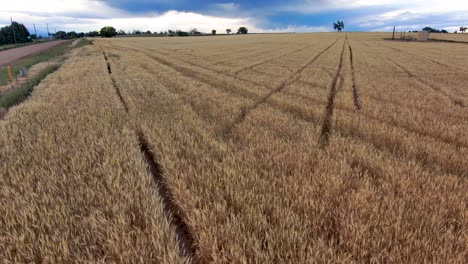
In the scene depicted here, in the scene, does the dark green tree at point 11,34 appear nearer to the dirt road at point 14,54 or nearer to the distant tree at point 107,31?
the distant tree at point 107,31

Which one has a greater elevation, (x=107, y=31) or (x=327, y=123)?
(x=107, y=31)

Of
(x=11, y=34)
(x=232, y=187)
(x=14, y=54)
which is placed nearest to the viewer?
(x=232, y=187)

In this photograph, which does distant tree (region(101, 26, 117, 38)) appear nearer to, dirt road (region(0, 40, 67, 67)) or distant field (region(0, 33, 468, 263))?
dirt road (region(0, 40, 67, 67))

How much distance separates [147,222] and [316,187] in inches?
72.1

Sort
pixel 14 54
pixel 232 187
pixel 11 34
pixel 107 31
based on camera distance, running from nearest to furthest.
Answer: pixel 232 187, pixel 14 54, pixel 11 34, pixel 107 31

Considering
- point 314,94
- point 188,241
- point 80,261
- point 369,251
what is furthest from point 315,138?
point 314,94

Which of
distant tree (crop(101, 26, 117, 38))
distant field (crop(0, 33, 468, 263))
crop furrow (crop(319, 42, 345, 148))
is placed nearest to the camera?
distant field (crop(0, 33, 468, 263))

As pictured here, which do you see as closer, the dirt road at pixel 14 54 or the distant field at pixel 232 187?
the distant field at pixel 232 187

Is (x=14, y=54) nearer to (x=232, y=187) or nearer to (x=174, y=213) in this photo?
(x=174, y=213)

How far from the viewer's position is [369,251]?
6.91 ft

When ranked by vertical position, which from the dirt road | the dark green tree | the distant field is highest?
the dark green tree

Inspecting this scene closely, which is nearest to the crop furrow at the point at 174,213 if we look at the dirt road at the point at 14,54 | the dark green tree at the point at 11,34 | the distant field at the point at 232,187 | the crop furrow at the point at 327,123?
the distant field at the point at 232,187

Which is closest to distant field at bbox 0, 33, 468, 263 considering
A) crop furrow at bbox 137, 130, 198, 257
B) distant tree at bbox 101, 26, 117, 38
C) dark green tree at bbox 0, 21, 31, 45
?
crop furrow at bbox 137, 130, 198, 257

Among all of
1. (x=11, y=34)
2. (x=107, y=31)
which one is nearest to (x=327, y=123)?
(x=11, y=34)
